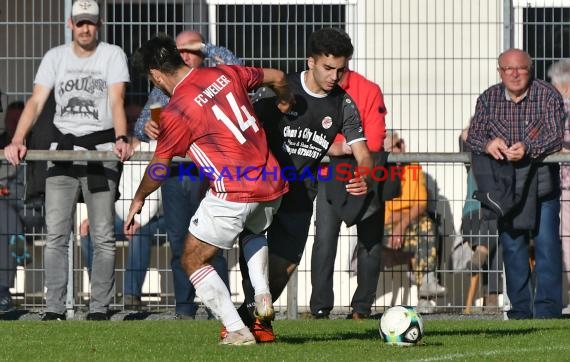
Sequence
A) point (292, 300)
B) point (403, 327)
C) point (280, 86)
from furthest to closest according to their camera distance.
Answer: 1. point (292, 300)
2. point (280, 86)
3. point (403, 327)

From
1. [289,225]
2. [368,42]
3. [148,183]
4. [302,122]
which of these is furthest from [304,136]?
[368,42]

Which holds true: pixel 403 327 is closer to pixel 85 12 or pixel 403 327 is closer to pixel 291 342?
pixel 291 342

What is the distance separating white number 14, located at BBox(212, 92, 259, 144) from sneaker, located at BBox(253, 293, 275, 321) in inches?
38.8

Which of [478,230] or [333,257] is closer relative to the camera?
[333,257]

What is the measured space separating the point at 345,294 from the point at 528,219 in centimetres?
197

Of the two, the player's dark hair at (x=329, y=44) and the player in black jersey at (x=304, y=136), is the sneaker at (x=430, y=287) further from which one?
the player's dark hair at (x=329, y=44)

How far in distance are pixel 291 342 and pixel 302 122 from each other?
1474 mm

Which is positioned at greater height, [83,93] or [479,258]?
[83,93]

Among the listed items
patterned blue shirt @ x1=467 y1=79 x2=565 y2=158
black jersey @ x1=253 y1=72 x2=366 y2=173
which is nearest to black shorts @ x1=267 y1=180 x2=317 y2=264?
black jersey @ x1=253 y1=72 x2=366 y2=173

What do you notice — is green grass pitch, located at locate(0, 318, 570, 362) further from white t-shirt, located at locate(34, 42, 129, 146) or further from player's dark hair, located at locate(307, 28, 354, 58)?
player's dark hair, located at locate(307, 28, 354, 58)

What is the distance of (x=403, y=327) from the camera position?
969 centimetres

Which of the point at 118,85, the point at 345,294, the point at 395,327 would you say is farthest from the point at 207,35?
the point at 395,327

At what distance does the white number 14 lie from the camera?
943 centimetres

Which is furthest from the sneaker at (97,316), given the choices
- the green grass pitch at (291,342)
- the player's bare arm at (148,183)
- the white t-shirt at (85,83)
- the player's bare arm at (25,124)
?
the player's bare arm at (148,183)
